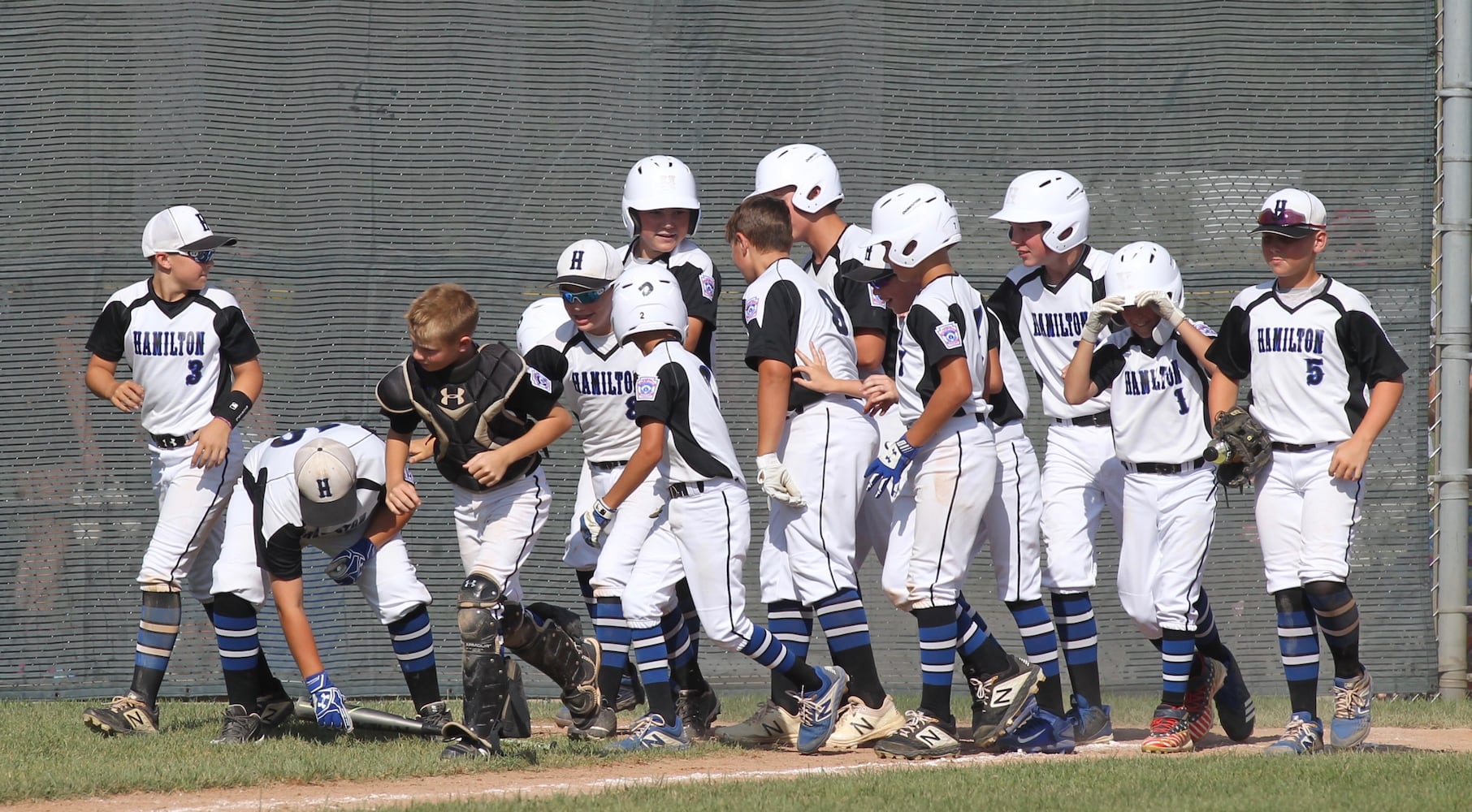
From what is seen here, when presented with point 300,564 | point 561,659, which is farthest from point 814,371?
point 300,564

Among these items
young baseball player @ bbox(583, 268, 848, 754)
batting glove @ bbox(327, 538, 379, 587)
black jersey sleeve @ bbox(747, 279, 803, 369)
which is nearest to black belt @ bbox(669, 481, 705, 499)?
young baseball player @ bbox(583, 268, 848, 754)

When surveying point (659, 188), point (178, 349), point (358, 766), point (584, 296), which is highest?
point (659, 188)

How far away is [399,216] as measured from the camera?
28.3 feet

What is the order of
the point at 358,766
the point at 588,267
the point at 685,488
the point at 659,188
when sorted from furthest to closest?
the point at 659,188
the point at 588,267
the point at 685,488
the point at 358,766

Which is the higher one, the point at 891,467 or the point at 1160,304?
the point at 1160,304

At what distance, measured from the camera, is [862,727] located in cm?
643

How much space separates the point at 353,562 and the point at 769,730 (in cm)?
191

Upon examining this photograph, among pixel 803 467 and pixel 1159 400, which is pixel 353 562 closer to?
pixel 803 467

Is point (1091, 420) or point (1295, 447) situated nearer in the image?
point (1295, 447)

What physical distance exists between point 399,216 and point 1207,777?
526 cm

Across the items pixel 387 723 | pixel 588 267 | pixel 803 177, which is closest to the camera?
pixel 387 723

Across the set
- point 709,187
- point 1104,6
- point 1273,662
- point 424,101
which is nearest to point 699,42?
point 709,187

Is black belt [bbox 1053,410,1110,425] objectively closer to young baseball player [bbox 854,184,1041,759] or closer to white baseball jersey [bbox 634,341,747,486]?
young baseball player [bbox 854,184,1041,759]

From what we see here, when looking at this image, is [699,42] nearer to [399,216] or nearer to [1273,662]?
[399,216]
